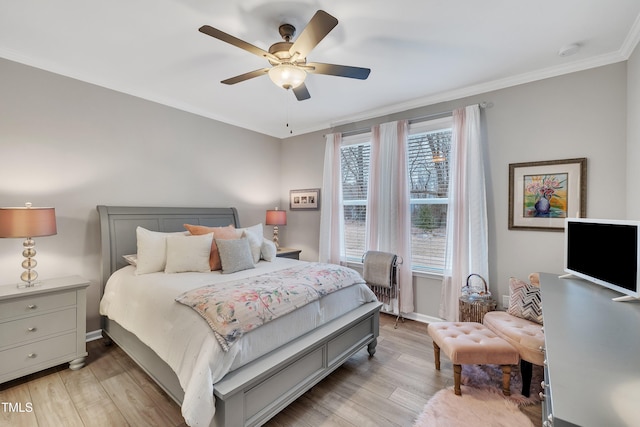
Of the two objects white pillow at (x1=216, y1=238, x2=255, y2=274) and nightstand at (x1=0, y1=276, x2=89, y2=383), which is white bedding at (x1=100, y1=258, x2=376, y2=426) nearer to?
white pillow at (x1=216, y1=238, x2=255, y2=274)

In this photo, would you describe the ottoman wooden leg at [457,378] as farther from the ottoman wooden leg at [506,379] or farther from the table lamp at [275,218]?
the table lamp at [275,218]

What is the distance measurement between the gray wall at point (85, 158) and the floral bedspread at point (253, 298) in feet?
6.14

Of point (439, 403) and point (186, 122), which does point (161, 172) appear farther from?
point (439, 403)

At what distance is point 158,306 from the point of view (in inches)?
79.0

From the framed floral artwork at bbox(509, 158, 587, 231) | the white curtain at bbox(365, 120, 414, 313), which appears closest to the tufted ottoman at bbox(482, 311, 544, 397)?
the framed floral artwork at bbox(509, 158, 587, 231)

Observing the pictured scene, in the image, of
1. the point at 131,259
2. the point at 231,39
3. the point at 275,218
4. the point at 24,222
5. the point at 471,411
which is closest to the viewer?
the point at 231,39

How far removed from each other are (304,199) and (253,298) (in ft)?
9.84

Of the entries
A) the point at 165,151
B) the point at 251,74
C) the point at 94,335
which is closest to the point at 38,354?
the point at 94,335

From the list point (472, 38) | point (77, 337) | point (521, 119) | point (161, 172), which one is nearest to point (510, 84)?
point (521, 119)

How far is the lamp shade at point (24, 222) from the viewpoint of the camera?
2.12 metres

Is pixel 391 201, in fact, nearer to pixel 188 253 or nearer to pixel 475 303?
pixel 475 303

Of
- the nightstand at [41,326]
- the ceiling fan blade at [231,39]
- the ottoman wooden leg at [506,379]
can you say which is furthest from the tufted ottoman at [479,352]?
the nightstand at [41,326]

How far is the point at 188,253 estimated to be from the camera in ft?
8.93

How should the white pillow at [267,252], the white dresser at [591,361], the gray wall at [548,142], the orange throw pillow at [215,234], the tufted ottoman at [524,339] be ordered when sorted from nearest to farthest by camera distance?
the white dresser at [591,361]
the tufted ottoman at [524,339]
the gray wall at [548,142]
the orange throw pillow at [215,234]
the white pillow at [267,252]
